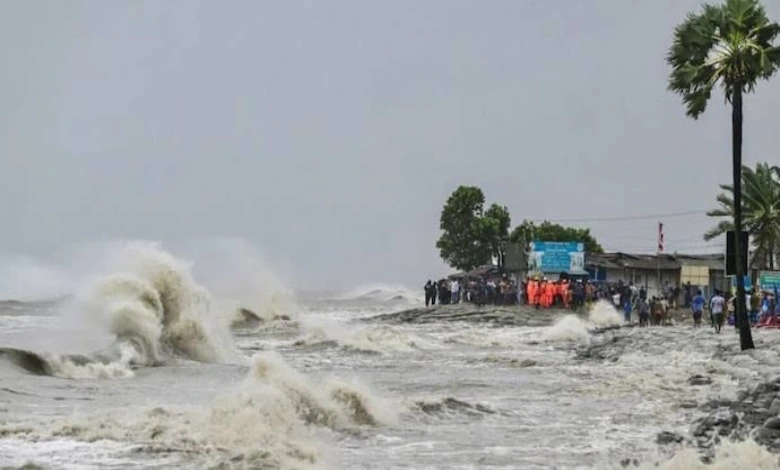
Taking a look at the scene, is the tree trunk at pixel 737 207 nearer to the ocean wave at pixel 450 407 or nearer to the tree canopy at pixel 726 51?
the tree canopy at pixel 726 51

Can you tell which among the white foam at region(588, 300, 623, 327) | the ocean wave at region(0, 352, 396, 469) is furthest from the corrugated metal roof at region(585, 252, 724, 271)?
the ocean wave at region(0, 352, 396, 469)

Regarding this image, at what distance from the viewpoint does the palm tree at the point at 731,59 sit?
2102 centimetres

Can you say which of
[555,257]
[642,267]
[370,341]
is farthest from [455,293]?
[370,341]

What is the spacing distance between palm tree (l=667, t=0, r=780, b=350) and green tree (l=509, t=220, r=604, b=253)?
168 ft

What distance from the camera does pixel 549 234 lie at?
246ft

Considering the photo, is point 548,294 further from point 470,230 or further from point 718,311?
point 470,230

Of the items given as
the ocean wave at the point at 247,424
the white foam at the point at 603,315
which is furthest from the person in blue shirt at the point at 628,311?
the ocean wave at the point at 247,424

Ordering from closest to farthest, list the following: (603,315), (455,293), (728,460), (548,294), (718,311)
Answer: (728,460), (718,311), (603,315), (548,294), (455,293)

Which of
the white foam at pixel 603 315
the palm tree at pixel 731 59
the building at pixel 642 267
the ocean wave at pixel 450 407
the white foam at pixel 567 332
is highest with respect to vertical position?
the palm tree at pixel 731 59

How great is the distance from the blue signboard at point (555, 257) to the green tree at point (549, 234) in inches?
843

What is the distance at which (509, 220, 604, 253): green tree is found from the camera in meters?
74.1

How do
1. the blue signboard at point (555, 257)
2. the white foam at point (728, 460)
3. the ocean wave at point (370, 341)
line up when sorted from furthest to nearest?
the blue signboard at point (555, 257)
the ocean wave at point (370, 341)
the white foam at point (728, 460)

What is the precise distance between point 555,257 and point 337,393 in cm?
3859

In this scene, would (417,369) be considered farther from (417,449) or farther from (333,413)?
(417,449)
